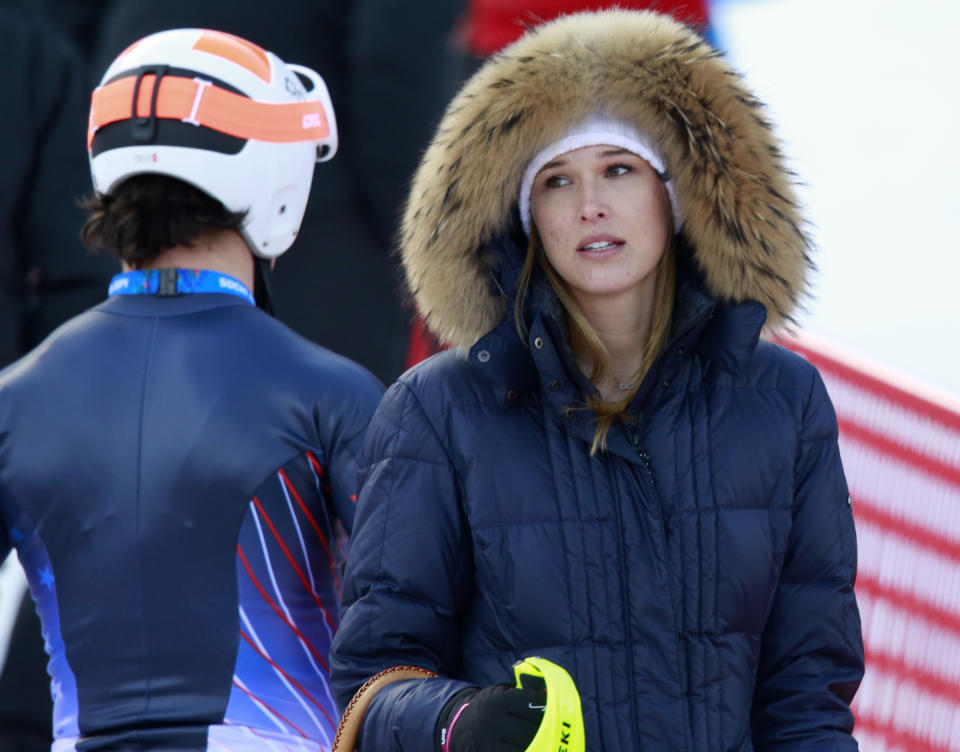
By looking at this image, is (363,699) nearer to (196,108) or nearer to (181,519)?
(181,519)

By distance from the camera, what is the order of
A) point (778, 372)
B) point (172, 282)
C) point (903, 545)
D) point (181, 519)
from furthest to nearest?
point (903, 545) → point (172, 282) → point (181, 519) → point (778, 372)

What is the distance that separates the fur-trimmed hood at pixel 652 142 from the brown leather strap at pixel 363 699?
531mm

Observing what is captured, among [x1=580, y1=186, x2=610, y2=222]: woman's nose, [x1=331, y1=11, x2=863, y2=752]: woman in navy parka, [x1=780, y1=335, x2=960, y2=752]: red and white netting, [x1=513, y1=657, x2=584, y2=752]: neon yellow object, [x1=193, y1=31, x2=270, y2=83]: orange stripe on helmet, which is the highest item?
[x1=193, y1=31, x2=270, y2=83]: orange stripe on helmet

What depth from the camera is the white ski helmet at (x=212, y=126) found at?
2.85 metres

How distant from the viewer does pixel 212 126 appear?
9.46 ft

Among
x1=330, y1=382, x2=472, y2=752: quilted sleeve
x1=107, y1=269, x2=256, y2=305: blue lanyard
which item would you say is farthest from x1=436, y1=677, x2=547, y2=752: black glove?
x1=107, y1=269, x2=256, y2=305: blue lanyard

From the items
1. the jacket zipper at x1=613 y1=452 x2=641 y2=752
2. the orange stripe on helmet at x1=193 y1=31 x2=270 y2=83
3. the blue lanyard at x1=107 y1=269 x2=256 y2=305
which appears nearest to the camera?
the jacket zipper at x1=613 y1=452 x2=641 y2=752

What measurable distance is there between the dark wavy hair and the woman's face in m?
0.67

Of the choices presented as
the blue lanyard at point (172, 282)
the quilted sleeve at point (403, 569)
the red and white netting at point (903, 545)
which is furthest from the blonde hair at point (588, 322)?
the red and white netting at point (903, 545)

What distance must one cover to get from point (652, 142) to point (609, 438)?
502 millimetres

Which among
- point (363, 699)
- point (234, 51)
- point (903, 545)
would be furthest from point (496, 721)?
point (903, 545)

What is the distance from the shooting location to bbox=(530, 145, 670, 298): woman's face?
7.98ft

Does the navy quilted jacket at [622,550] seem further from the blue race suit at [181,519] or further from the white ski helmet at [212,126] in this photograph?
the white ski helmet at [212,126]

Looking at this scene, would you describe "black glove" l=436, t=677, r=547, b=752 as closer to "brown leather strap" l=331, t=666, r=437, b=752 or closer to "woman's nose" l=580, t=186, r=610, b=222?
"brown leather strap" l=331, t=666, r=437, b=752
